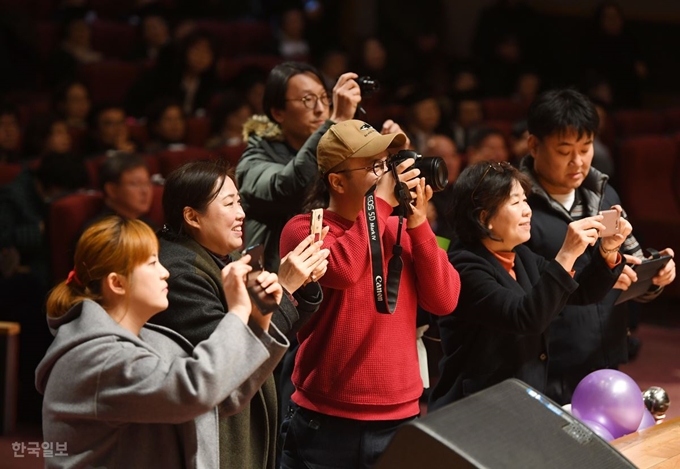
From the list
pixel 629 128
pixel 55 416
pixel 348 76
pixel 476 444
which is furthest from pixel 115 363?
pixel 629 128

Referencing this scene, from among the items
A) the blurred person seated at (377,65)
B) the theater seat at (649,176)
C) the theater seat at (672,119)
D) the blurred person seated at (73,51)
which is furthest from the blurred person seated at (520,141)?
the blurred person seated at (73,51)

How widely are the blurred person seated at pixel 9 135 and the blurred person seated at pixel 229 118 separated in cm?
100

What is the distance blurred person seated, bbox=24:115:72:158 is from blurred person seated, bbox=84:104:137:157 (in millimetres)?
239

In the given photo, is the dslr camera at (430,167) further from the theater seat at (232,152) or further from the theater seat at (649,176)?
the theater seat at (649,176)

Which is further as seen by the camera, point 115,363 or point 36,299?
point 36,299

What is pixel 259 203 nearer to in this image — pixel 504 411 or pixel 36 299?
pixel 504 411

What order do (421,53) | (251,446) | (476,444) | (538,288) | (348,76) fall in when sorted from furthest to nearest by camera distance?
(421,53) → (348,76) → (538,288) → (251,446) → (476,444)

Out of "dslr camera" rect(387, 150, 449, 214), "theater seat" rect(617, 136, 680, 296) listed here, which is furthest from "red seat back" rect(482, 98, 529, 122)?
"dslr camera" rect(387, 150, 449, 214)

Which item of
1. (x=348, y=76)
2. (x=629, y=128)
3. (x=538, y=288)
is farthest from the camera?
(x=629, y=128)

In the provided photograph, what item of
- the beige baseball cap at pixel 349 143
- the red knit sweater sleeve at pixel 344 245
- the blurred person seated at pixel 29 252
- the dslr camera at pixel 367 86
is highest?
the dslr camera at pixel 367 86

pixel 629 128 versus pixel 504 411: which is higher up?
pixel 504 411

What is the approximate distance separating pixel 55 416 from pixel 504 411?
75cm

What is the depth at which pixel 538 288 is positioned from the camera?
7.44 ft

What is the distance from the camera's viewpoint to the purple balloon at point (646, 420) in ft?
8.02
